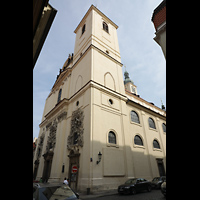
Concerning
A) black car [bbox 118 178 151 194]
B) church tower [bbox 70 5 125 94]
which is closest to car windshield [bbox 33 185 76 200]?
black car [bbox 118 178 151 194]

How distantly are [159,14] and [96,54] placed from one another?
12088 millimetres

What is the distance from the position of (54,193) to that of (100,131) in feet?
28.9

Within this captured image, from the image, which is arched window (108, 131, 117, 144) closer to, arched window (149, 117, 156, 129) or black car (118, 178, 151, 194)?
black car (118, 178, 151, 194)

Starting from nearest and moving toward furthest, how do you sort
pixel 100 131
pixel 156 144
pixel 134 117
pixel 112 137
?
pixel 100 131, pixel 112 137, pixel 134 117, pixel 156 144

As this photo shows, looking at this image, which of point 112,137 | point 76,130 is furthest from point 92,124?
point 112,137

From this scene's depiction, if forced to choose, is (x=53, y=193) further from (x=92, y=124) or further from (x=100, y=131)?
(x=100, y=131)

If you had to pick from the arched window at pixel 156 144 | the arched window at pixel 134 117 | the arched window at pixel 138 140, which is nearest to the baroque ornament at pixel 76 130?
the arched window at pixel 138 140

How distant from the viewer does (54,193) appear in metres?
4.51

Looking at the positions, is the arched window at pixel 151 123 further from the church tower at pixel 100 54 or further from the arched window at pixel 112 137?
the arched window at pixel 112 137
